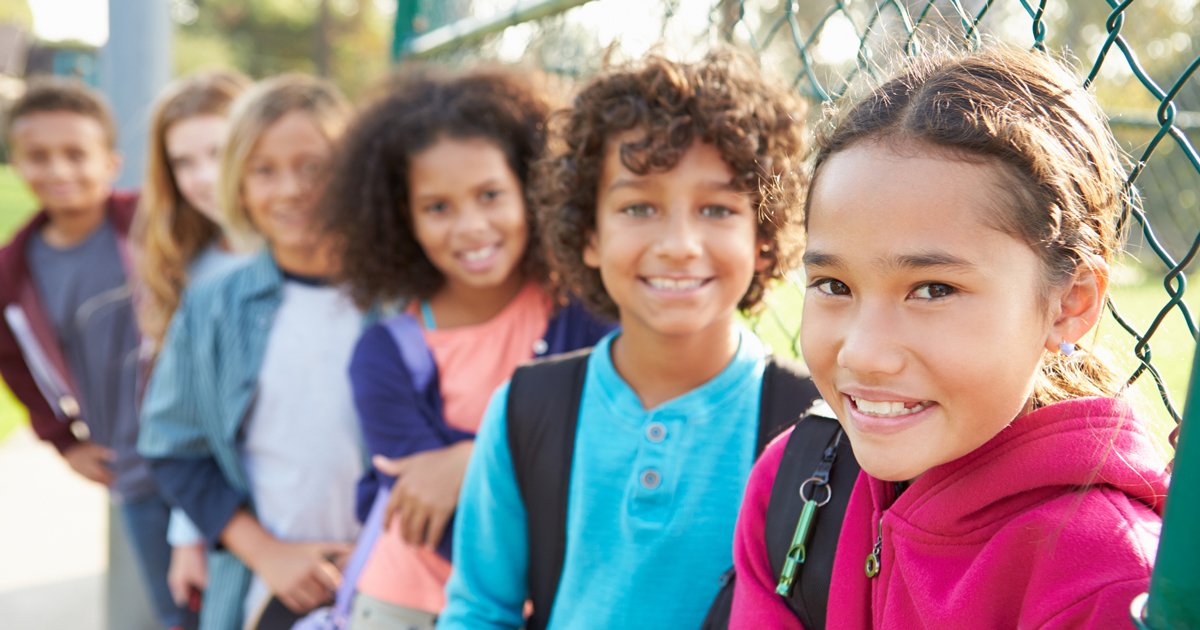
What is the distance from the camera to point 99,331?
326cm

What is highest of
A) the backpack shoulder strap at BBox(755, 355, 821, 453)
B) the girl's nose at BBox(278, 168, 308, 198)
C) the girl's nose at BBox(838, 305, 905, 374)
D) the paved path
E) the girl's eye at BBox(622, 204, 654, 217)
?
the girl's nose at BBox(278, 168, 308, 198)

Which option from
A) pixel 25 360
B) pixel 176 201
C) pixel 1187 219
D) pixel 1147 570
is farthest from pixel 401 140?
pixel 1187 219

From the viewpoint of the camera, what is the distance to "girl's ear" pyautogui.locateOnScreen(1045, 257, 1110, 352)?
3.13 ft

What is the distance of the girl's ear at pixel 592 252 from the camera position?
182cm

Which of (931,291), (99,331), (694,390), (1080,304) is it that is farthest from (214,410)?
(1080,304)

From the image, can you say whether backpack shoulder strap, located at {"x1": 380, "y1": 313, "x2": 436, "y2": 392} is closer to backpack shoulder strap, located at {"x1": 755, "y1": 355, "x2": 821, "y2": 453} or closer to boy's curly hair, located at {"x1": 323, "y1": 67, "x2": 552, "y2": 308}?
boy's curly hair, located at {"x1": 323, "y1": 67, "x2": 552, "y2": 308}

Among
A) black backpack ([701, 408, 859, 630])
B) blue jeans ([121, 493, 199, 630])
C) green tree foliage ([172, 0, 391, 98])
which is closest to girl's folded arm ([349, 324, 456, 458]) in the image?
black backpack ([701, 408, 859, 630])

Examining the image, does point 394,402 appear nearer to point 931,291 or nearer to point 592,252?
point 592,252

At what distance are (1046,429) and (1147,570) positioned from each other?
17 centimetres

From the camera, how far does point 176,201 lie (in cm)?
314

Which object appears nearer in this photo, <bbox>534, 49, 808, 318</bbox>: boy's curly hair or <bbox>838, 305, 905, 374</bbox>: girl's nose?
<bbox>838, 305, 905, 374</bbox>: girl's nose

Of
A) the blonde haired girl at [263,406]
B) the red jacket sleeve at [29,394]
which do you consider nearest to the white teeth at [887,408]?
the blonde haired girl at [263,406]

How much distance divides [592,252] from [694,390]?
418 millimetres

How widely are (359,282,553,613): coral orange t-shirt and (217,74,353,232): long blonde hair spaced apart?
2.65 ft
